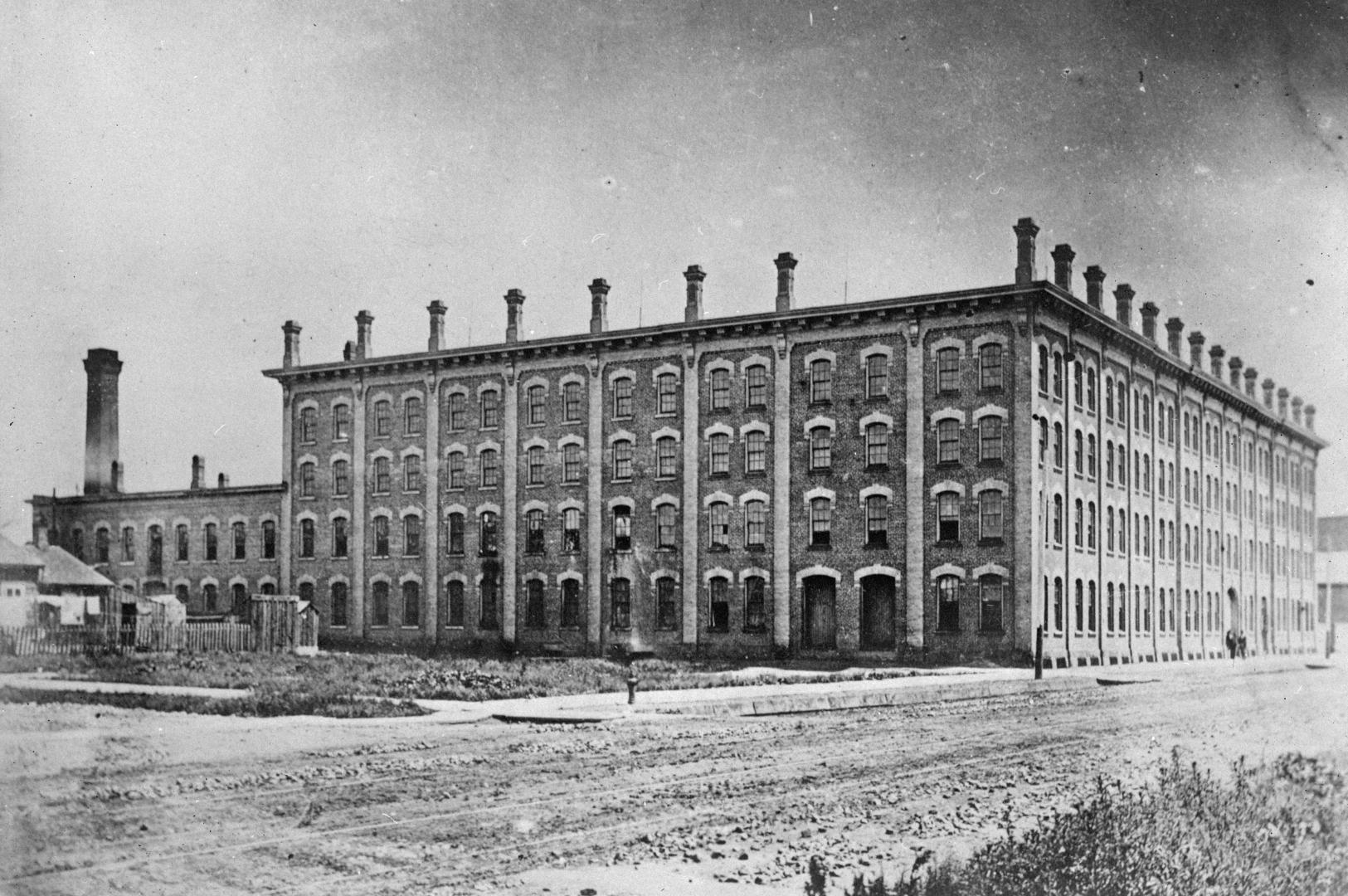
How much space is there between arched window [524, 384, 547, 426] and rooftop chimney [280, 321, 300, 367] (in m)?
9.82

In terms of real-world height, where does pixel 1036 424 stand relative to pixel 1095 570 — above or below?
above

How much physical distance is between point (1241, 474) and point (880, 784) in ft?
145

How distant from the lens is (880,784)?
1353cm

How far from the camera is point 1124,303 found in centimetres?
4438

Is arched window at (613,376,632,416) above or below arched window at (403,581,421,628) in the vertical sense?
above

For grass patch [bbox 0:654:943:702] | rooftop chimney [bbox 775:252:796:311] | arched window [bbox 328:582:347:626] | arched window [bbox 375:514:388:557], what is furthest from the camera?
arched window [bbox 328:582:347:626]

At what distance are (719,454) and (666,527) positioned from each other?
9.66 ft

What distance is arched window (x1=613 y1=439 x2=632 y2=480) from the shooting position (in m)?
43.2

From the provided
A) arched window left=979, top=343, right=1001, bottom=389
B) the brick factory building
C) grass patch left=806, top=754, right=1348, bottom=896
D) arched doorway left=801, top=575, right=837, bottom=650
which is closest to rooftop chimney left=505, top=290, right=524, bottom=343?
the brick factory building

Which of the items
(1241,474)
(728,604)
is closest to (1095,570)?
(728,604)

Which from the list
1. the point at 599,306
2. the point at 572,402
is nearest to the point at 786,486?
the point at 572,402

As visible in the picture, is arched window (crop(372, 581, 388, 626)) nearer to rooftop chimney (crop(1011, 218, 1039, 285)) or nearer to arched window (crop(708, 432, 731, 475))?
arched window (crop(708, 432, 731, 475))

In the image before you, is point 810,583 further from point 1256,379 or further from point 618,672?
point 1256,379

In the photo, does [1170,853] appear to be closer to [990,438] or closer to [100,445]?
[990,438]
